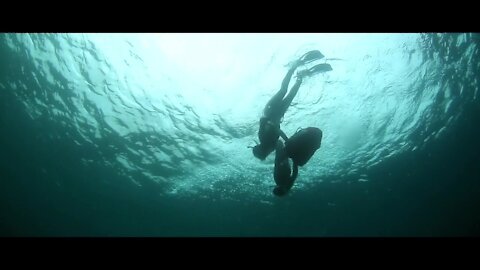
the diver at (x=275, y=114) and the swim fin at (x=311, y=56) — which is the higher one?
the swim fin at (x=311, y=56)

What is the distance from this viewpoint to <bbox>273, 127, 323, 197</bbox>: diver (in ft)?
23.5

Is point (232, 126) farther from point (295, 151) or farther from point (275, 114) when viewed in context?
point (295, 151)

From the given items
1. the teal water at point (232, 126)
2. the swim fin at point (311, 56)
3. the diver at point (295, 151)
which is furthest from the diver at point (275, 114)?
the teal water at point (232, 126)

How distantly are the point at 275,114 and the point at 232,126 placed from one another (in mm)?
6526

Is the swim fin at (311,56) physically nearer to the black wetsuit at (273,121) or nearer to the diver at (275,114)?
the diver at (275,114)

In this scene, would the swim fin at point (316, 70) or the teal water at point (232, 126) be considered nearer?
the swim fin at point (316, 70)

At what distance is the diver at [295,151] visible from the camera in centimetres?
716

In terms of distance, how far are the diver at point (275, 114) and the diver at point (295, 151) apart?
47 cm

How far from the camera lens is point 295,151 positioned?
7285 mm

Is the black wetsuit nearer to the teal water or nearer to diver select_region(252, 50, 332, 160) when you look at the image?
diver select_region(252, 50, 332, 160)

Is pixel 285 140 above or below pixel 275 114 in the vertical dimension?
below

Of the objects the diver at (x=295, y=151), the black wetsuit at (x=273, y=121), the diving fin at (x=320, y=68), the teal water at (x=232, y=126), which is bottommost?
the diver at (x=295, y=151)

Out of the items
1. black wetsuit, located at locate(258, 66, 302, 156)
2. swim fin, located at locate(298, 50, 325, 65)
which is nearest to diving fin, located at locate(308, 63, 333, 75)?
swim fin, located at locate(298, 50, 325, 65)

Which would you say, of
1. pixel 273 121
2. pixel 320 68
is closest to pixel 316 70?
pixel 320 68
